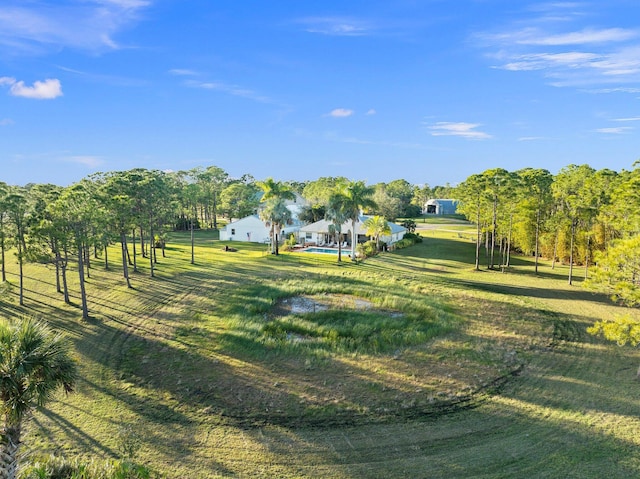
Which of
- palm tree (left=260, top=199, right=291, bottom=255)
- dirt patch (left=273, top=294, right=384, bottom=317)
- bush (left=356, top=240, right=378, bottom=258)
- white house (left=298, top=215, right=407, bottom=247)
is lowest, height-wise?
dirt patch (left=273, top=294, right=384, bottom=317)

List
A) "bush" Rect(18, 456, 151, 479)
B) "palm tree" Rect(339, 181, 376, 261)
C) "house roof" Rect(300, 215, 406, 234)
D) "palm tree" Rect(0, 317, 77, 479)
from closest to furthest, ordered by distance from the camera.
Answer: "palm tree" Rect(0, 317, 77, 479)
"bush" Rect(18, 456, 151, 479)
"palm tree" Rect(339, 181, 376, 261)
"house roof" Rect(300, 215, 406, 234)

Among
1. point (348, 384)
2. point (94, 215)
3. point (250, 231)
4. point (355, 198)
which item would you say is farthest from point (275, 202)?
point (348, 384)

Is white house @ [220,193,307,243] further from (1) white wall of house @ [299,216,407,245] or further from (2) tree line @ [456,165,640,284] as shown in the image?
(2) tree line @ [456,165,640,284]

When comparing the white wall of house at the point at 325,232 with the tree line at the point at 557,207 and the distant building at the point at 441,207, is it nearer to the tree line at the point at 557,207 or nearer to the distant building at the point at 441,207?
the tree line at the point at 557,207

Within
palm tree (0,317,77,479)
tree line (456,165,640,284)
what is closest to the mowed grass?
palm tree (0,317,77,479)

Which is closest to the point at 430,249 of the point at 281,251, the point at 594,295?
the point at 281,251
